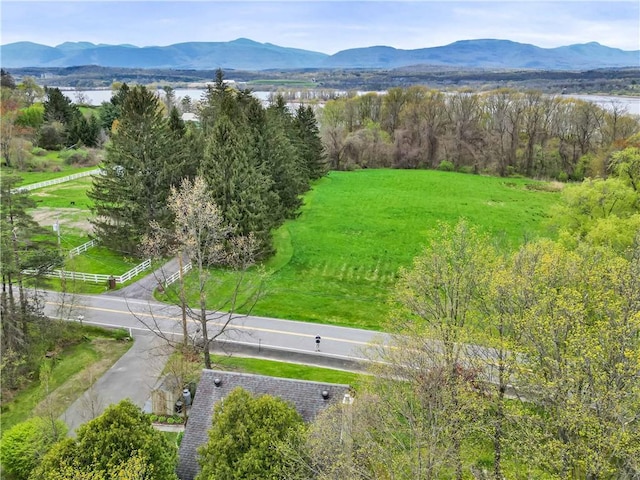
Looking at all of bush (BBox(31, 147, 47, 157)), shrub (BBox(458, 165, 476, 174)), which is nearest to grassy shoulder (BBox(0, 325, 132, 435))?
bush (BBox(31, 147, 47, 157))

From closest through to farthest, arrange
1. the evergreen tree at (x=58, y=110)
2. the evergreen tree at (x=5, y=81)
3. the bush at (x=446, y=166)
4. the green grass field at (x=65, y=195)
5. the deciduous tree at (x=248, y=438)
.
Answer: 1. the deciduous tree at (x=248, y=438)
2. the green grass field at (x=65, y=195)
3. the bush at (x=446, y=166)
4. the evergreen tree at (x=58, y=110)
5. the evergreen tree at (x=5, y=81)

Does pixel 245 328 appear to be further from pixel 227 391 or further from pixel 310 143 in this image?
pixel 310 143

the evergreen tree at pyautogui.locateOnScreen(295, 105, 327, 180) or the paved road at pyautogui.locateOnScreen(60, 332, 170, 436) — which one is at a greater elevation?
the evergreen tree at pyautogui.locateOnScreen(295, 105, 327, 180)

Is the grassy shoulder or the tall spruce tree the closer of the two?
the grassy shoulder

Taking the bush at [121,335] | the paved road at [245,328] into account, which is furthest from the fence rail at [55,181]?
the bush at [121,335]

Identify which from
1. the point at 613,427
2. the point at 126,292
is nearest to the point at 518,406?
the point at 613,427

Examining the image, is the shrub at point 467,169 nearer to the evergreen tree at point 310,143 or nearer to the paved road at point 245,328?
the evergreen tree at point 310,143

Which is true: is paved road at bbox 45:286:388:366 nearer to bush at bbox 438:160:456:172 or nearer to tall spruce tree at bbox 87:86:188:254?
tall spruce tree at bbox 87:86:188:254
